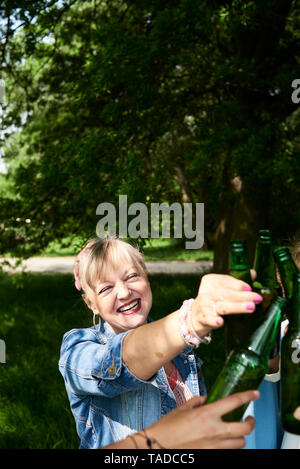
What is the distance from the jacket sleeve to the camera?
45.4 inches

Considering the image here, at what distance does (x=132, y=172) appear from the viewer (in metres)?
4.63

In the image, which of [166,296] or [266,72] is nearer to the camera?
[266,72]

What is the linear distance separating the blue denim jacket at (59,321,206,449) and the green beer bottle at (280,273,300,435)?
0.44 meters

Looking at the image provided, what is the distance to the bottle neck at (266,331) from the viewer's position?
1013mm

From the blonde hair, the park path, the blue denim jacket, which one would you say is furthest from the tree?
the park path

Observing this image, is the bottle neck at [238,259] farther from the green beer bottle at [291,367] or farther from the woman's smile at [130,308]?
the woman's smile at [130,308]

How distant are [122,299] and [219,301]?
2.26 feet

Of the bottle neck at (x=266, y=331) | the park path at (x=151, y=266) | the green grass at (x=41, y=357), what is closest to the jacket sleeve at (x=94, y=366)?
the bottle neck at (x=266, y=331)

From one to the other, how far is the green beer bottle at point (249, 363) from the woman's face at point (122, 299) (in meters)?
0.60
